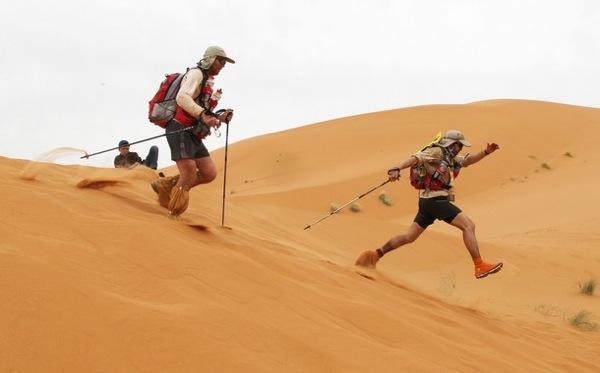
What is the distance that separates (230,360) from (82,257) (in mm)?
1144

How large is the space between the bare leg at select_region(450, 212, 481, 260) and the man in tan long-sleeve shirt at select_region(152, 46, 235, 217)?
8.75 ft

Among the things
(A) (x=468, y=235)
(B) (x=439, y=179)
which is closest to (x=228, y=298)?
(A) (x=468, y=235)

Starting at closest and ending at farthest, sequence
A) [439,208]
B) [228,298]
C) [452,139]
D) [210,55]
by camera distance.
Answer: [228,298]
[210,55]
[439,208]
[452,139]

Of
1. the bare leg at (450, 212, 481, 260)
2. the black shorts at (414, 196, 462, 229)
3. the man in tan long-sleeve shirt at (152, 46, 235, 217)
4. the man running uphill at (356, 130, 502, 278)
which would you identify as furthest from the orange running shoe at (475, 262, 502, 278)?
the man in tan long-sleeve shirt at (152, 46, 235, 217)

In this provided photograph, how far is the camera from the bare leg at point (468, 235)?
22.4 ft

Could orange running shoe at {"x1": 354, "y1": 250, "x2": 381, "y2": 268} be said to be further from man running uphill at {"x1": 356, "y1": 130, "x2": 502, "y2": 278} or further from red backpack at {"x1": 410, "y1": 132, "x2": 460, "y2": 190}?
red backpack at {"x1": 410, "y1": 132, "x2": 460, "y2": 190}

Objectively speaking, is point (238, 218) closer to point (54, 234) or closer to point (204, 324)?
point (54, 234)

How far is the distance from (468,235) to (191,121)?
2.93 metres

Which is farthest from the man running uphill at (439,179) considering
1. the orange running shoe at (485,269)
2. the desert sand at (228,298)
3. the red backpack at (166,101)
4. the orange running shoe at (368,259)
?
the red backpack at (166,101)

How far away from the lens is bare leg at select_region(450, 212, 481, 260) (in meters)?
6.82

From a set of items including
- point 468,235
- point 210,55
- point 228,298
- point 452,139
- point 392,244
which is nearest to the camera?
point 228,298

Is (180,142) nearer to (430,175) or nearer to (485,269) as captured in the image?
(430,175)

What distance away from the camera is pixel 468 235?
269 inches

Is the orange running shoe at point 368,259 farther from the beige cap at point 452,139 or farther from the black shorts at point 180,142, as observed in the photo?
the black shorts at point 180,142
